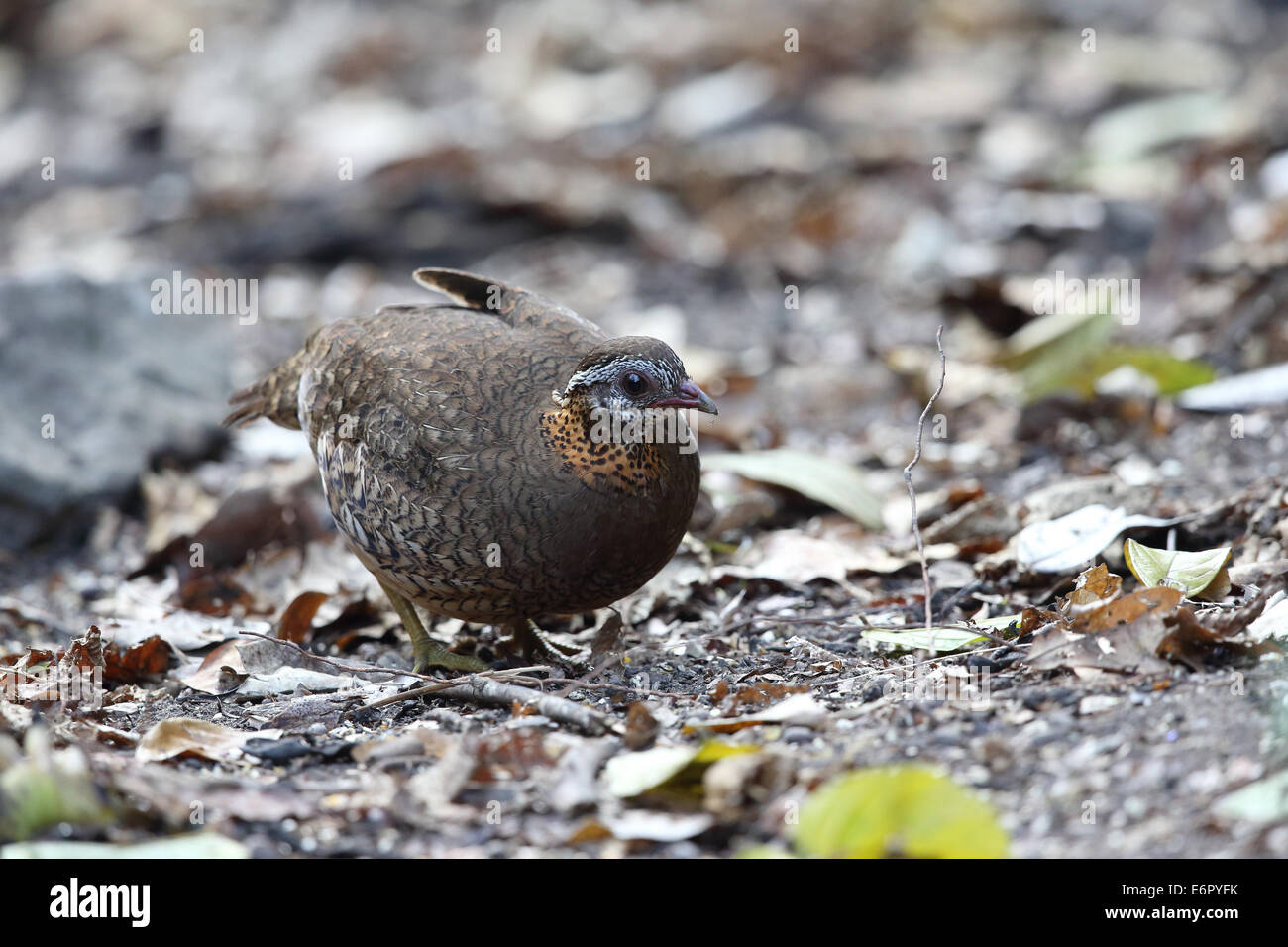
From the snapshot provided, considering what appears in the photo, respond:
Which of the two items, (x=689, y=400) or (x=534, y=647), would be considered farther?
(x=534, y=647)

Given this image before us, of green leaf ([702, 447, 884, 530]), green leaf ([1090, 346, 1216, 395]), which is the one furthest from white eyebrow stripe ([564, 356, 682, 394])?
green leaf ([1090, 346, 1216, 395])

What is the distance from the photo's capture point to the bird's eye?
404 cm

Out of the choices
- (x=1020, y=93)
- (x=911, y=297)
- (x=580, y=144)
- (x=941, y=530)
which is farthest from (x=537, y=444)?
(x=1020, y=93)

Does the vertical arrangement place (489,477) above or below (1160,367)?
below

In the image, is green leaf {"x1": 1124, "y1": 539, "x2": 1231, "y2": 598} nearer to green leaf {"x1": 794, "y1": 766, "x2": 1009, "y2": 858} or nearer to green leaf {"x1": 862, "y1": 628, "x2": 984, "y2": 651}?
green leaf {"x1": 862, "y1": 628, "x2": 984, "y2": 651}

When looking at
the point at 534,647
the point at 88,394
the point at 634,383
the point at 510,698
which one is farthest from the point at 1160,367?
the point at 88,394

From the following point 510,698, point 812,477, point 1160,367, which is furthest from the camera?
point 1160,367

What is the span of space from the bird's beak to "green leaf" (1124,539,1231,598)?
4.02 feet

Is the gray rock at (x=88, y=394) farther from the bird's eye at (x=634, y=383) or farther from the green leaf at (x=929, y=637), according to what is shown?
the green leaf at (x=929, y=637)

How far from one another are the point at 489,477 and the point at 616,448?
37 centimetres

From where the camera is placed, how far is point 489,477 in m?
4.05

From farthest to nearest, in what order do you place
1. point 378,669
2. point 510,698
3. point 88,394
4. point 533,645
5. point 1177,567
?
point 88,394
point 533,645
point 378,669
point 1177,567
point 510,698

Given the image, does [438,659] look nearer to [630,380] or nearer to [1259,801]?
[630,380]
